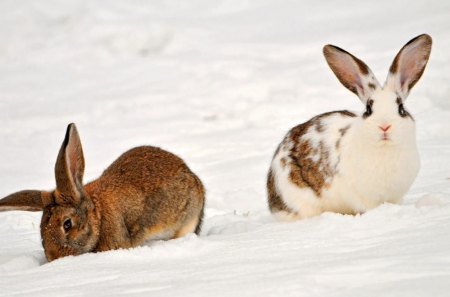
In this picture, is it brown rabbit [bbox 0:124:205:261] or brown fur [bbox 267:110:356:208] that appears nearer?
brown rabbit [bbox 0:124:205:261]

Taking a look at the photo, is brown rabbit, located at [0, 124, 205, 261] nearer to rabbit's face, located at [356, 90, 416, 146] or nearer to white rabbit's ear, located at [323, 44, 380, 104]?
white rabbit's ear, located at [323, 44, 380, 104]

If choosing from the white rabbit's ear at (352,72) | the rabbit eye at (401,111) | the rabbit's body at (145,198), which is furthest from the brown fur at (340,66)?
the rabbit's body at (145,198)

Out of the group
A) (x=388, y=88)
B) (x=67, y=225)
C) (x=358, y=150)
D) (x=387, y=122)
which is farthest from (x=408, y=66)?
(x=67, y=225)

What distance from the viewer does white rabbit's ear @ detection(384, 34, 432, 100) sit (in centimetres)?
551

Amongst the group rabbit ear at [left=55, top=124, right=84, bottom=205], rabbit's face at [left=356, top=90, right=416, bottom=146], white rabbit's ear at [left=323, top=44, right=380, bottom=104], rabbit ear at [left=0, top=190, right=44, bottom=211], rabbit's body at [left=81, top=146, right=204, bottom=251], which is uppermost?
white rabbit's ear at [left=323, top=44, right=380, bottom=104]

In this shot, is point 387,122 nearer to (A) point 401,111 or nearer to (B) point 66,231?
(A) point 401,111

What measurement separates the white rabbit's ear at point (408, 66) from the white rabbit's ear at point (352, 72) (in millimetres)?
112

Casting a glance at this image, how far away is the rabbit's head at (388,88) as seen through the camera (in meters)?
5.33

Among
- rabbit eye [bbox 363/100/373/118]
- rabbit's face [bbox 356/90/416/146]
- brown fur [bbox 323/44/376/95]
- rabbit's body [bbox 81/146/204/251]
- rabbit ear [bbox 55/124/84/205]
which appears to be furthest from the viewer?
brown fur [bbox 323/44/376/95]

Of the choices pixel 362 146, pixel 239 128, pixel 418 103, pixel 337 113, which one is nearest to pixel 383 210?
pixel 362 146

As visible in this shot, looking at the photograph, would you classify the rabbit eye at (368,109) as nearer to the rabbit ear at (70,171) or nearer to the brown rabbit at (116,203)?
the brown rabbit at (116,203)

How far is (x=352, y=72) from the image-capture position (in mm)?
5695

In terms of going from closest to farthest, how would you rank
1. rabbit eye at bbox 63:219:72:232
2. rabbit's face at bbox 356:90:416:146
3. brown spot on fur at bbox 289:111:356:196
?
rabbit eye at bbox 63:219:72:232 → rabbit's face at bbox 356:90:416:146 → brown spot on fur at bbox 289:111:356:196

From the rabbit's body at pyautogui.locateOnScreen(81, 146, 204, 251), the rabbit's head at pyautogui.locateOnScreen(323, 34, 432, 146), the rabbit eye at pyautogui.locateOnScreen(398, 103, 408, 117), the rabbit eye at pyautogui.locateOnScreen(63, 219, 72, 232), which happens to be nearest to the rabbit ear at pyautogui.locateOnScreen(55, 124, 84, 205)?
the rabbit eye at pyautogui.locateOnScreen(63, 219, 72, 232)
